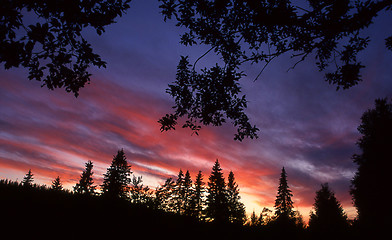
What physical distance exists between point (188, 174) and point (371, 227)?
146 feet

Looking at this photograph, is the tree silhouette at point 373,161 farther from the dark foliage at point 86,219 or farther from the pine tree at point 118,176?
the pine tree at point 118,176

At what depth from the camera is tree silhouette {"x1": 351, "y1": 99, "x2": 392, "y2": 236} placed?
18.7 meters

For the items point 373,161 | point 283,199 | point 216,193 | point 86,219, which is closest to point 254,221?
point 86,219

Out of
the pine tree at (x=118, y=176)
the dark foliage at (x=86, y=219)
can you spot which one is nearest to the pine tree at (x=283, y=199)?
the pine tree at (x=118, y=176)

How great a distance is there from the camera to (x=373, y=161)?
19.8m

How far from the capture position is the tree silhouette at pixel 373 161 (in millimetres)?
18688

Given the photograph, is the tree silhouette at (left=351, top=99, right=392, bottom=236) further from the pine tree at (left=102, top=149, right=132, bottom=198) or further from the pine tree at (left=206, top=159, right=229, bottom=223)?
the pine tree at (left=102, top=149, right=132, bottom=198)

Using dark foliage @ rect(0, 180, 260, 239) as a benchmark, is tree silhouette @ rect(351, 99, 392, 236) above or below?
above

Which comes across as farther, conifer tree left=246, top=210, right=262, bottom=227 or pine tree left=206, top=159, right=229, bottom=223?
pine tree left=206, top=159, right=229, bottom=223

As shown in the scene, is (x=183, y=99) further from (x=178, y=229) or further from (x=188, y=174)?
(x=188, y=174)

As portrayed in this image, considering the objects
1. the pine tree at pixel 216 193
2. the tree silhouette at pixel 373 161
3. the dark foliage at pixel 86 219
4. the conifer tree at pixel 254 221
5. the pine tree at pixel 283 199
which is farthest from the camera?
the pine tree at pixel 283 199

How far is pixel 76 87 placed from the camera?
19.0ft

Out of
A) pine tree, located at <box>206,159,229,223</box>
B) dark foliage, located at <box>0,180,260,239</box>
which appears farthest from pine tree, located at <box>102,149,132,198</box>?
dark foliage, located at <box>0,180,260,239</box>

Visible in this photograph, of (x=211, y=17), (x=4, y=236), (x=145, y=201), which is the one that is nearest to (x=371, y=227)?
(x=145, y=201)
